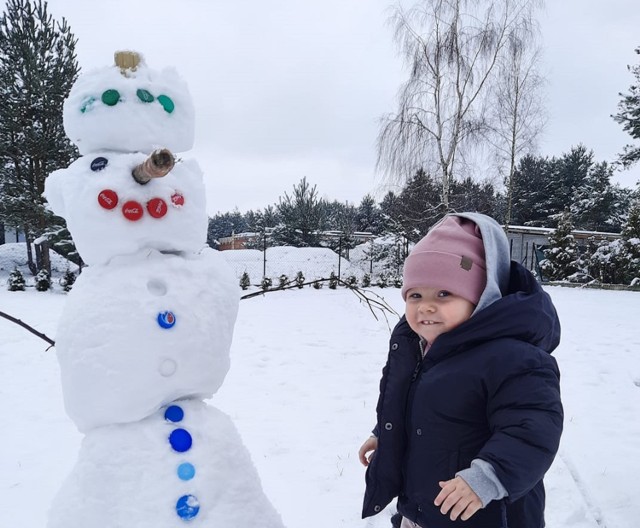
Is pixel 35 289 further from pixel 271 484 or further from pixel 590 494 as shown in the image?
pixel 590 494

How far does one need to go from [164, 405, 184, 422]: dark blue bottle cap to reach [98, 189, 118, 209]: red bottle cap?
64 centimetres

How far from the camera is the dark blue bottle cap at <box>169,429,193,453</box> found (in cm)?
129

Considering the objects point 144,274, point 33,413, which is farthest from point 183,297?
point 33,413

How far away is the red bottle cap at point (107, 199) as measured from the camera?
4.38 ft

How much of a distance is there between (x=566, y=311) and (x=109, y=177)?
924 cm

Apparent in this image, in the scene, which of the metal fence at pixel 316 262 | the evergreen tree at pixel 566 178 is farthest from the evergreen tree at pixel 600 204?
the metal fence at pixel 316 262

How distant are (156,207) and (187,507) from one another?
0.87 metres

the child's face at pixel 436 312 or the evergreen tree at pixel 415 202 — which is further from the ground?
the evergreen tree at pixel 415 202

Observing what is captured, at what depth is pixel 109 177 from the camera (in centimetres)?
136

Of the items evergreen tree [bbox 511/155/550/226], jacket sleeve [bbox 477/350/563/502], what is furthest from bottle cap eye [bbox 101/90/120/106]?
evergreen tree [bbox 511/155/550/226]

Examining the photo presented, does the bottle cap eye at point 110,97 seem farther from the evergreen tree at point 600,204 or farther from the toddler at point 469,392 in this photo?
the evergreen tree at point 600,204

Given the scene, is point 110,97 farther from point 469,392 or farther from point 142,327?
point 469,392

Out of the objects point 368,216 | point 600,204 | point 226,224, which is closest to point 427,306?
point 600,204

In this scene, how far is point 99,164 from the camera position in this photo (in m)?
1.39
